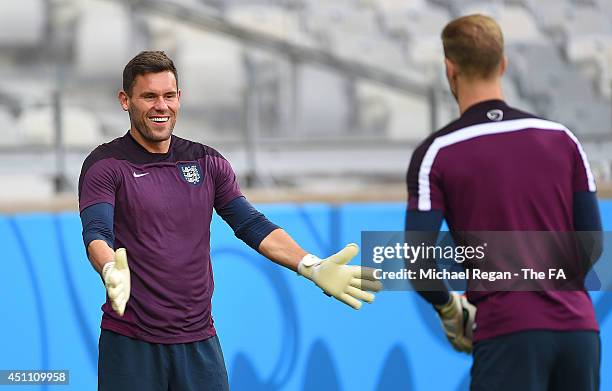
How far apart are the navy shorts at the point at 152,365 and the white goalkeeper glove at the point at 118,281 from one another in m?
0.38

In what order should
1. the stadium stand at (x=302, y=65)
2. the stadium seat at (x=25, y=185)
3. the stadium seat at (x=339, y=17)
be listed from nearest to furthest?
the stadium seat at (x=25, y=185) → the stadium stand at (x=302, y=65) → the stadium seat at (x=339, y=17)

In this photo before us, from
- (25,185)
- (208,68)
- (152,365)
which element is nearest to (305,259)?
(152,365)

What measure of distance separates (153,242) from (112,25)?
4.56m

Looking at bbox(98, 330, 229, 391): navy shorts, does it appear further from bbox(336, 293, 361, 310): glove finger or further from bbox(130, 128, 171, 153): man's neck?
bbox(130, 128, 171, 153): man's neck

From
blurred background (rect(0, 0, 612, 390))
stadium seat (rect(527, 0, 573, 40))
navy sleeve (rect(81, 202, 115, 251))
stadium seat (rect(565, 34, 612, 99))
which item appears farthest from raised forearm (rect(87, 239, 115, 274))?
stadium seat (rect(527, 0, 573, 40))

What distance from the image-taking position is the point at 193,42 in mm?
7676

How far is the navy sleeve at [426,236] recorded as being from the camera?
9.59ft

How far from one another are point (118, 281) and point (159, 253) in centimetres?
36

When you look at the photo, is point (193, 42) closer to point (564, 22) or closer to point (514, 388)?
point (564, 22)

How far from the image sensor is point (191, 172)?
3.55m

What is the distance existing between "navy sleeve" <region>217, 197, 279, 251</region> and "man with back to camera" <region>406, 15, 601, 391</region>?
748 millimetres

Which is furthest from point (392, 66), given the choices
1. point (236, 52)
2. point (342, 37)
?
point (236, 52)

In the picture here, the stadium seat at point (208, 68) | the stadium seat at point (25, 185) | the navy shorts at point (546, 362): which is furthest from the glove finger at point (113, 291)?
the stadium seat at point (208, 68)

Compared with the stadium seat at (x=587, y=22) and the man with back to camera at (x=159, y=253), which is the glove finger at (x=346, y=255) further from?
the stadium seat at (x=587, y=22)
